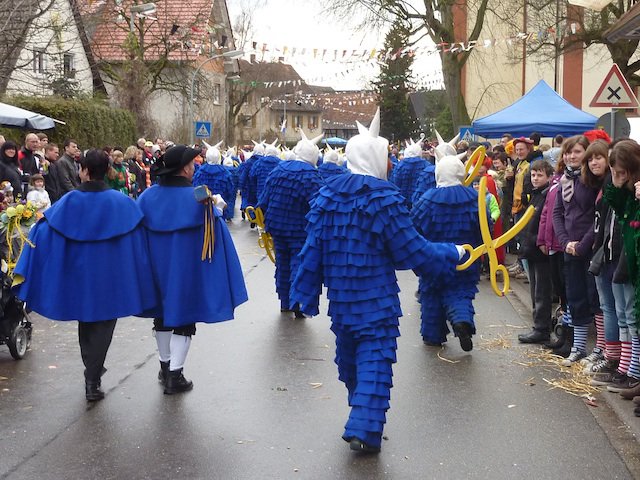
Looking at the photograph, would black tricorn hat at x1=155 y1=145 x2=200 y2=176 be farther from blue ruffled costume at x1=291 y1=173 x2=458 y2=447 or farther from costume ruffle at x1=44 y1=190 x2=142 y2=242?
blue ruffled costume at x1=291 y1=173 x2=458 y2=447

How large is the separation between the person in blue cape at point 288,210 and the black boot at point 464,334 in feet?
7.56

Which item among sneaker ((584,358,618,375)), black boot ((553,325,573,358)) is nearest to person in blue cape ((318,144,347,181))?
black boot ((553,325,573,358))

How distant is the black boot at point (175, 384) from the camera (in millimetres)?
6871

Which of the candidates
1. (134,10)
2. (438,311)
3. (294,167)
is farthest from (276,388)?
(134,10)

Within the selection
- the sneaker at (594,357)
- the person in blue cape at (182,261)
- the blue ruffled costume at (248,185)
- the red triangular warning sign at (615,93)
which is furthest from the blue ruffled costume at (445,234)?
the blue ruffled costume at (248,185)

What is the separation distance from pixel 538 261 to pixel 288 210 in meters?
2.92

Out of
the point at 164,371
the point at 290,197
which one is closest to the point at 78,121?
the point at 290,197

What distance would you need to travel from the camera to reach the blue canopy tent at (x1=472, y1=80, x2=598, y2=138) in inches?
699

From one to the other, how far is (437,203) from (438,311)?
1049 mm

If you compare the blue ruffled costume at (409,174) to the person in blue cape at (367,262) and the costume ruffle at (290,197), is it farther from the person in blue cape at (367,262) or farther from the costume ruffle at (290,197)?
the person in blue cape at (367,262)

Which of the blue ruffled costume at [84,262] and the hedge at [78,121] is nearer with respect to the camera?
the blue ruffled costume at [84,262]

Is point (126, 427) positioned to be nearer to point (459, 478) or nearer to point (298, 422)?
point (298, 422)

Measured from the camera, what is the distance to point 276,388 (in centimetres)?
705

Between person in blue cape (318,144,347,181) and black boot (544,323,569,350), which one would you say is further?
person in blue cape (318,144,347,181)
